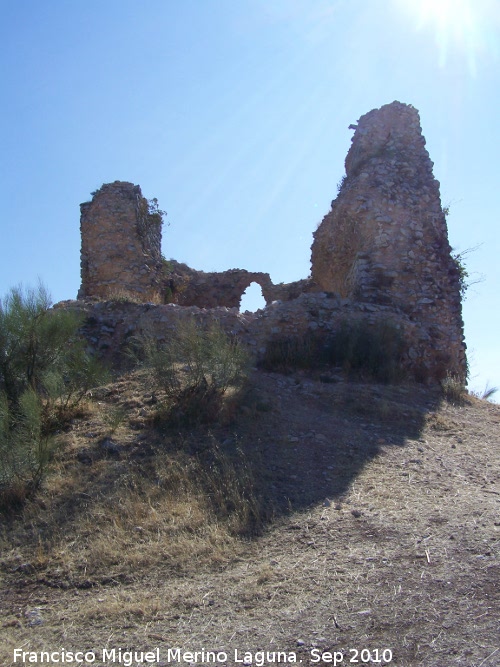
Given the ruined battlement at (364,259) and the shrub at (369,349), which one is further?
the ruined battlement at (364,259)

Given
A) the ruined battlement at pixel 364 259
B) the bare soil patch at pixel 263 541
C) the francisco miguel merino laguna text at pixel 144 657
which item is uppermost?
the ruined battlement at pixel 364 259

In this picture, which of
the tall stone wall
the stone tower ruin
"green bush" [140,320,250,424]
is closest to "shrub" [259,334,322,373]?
"green bush" [140,320,250,424]

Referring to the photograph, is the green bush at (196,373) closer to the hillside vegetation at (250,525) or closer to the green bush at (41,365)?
the hillside vegetation at (250,525)

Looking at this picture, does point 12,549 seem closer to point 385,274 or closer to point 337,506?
point 337,506

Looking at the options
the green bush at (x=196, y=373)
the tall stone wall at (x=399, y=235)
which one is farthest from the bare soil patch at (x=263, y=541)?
the tall stone wall at (x=399, y=235)

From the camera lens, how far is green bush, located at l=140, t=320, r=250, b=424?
791 centimetres

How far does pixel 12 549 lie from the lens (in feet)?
18.1

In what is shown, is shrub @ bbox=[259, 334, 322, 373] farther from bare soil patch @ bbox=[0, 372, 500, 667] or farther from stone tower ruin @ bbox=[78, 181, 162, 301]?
stone tower ruin @ bbox=[78, 181, 162, 301]

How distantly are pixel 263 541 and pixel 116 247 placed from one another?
9352 millimetres

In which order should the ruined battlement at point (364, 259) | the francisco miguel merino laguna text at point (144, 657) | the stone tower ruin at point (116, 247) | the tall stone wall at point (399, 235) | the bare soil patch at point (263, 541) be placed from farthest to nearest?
1. the stone tower ruin at point (116, 247)
2. the tall stone wall at point (399, 235)
3. the ruined battlement at point (364, 259)
4. the bare soil patch at point (263, 541)
5. the francisco miguel merino laguna text at point (144, 657)

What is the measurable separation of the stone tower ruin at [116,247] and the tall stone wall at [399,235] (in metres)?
4.00

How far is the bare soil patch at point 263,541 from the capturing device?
3955 millimetres

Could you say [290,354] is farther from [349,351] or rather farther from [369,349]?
[369,349]

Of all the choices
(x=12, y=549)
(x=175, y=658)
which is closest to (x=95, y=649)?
(x=175, y=658)
